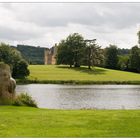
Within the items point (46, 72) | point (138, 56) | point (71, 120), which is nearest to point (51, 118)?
point (71, 120)

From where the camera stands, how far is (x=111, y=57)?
435ft

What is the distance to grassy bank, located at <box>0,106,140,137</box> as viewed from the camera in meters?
13.7

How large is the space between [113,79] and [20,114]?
81.1 meters

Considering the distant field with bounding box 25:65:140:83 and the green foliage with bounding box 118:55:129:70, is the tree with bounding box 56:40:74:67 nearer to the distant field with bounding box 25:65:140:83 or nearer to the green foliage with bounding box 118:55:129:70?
the distant field with bounding box 25:65:140:83

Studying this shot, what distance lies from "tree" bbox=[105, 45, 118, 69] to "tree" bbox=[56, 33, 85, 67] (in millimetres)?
10301

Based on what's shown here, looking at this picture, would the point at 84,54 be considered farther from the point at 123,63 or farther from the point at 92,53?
the point at 123,63

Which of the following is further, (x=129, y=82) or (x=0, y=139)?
(x=129, y=82)

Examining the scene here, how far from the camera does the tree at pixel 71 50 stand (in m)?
123

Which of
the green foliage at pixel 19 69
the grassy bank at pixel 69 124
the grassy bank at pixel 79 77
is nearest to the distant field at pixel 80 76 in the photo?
the grassy bank at pixel 79 77

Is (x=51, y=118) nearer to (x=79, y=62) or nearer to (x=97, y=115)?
(x=97, y=115)

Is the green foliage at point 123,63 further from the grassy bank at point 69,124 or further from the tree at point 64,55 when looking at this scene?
the grassy bank at point 69,124

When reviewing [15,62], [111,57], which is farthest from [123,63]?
[15,62]

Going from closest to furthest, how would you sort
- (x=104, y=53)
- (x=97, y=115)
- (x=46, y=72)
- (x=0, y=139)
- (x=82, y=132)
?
(x=0, y=139) < (x=82, y=132) < (x=97, y=115) < (x=46, y=72) < (x=104, y=53)

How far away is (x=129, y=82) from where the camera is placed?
306 ft
